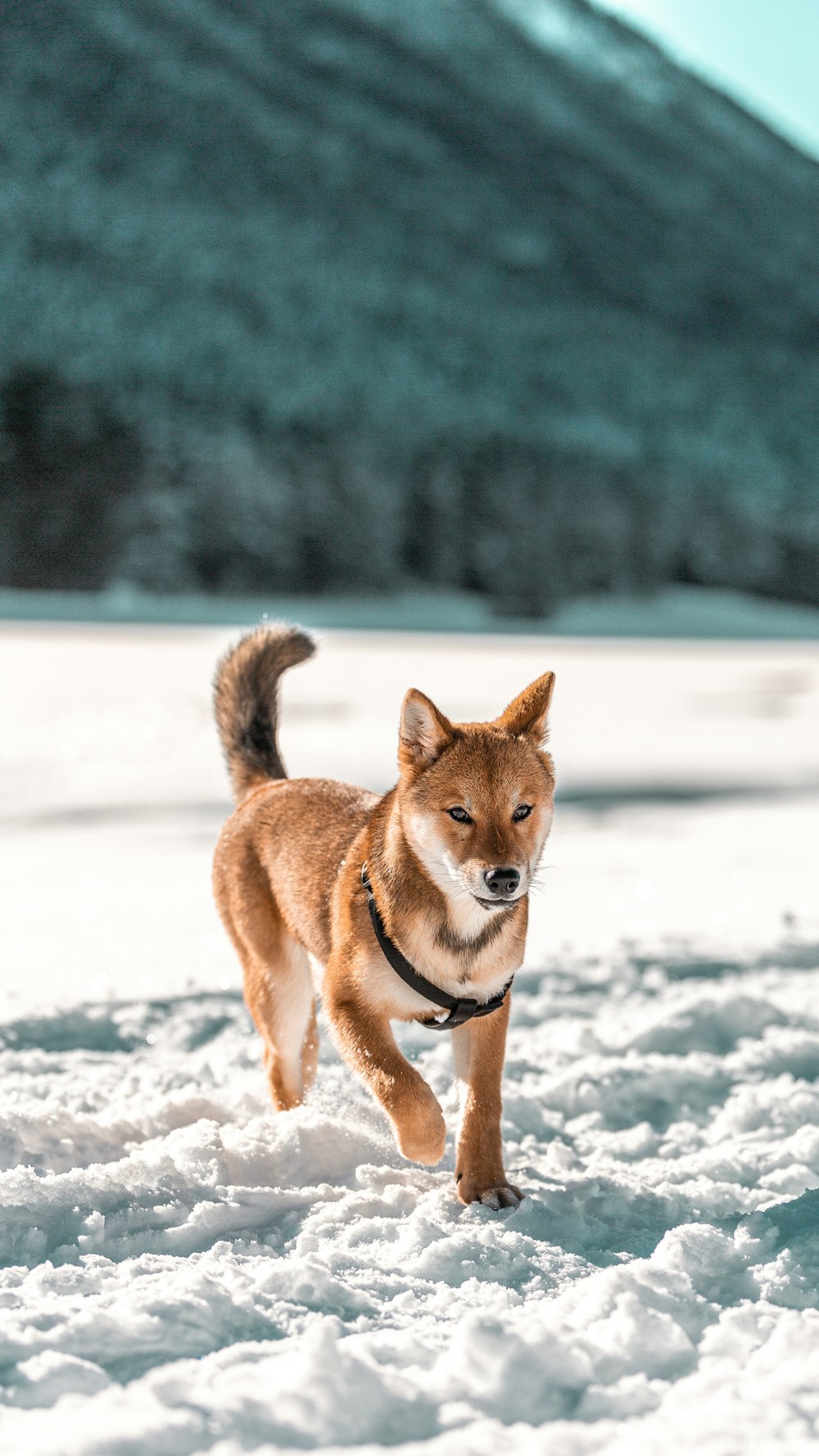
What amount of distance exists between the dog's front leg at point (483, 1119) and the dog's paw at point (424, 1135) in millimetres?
120

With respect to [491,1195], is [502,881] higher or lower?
higher

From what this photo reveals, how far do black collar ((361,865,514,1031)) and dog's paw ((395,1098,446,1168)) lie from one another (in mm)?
205

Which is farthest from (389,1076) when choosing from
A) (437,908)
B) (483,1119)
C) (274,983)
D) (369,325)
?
(369,325)

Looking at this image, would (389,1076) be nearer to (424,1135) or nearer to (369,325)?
(424,1135)

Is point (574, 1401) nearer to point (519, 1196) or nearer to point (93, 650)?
point (519, 1196)

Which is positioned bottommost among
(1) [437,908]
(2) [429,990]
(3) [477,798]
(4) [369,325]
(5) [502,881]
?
(2) [429,990]

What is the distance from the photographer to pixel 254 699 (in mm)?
4168

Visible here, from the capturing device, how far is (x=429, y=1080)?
165 inches

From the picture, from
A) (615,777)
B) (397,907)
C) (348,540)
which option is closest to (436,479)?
(348,540)

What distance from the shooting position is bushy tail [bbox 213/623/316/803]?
4148 millimetres

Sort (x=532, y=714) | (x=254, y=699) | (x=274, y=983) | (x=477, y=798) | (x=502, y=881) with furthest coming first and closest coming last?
(x=254, y=699)
(x=274, y=983)
(x=532, y=714)
(x=477, y=798)
(x=502, y=881)

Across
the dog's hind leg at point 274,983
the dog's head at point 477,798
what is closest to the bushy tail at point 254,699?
the dog's hind leg at point 274,983

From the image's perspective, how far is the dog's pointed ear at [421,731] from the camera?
118 inches

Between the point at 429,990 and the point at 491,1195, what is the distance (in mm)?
514
